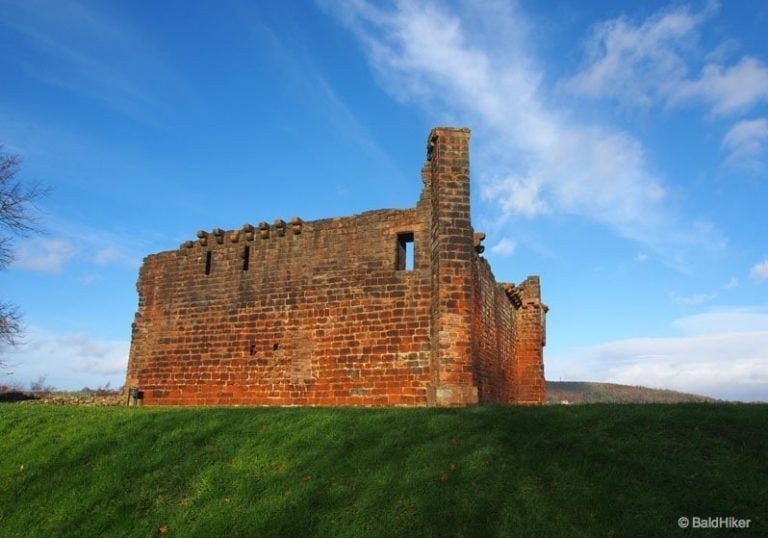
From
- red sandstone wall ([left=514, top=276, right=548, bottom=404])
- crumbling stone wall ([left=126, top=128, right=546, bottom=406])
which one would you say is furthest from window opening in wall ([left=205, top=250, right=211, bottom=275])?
red sandstone wall ([left=514, top=276, right=548, bottom=404])

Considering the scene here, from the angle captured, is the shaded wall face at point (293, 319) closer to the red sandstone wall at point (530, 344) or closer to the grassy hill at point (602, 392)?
the red sandstone wall at point (530, 344)

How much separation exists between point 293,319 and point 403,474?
946 cm

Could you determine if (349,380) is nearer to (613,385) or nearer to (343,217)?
(343,217)

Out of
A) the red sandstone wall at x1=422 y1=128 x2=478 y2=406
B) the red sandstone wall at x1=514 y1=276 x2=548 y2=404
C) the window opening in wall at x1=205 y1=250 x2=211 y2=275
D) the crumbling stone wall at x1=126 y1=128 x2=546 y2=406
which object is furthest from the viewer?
the red sandstone wall at x1=514 y1=276 x2=548 y2=404

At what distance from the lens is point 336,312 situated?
16.8m

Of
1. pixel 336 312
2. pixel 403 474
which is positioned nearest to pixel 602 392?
pixel 336 312

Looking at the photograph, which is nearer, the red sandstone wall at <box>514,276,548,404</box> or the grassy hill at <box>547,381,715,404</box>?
the red sandstone wall at <box>514,276,548,404</box>

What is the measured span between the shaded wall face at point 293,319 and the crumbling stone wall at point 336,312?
0.12 ft

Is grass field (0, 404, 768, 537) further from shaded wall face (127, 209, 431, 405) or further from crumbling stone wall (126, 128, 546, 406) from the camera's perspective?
shaded wall face (127, 209, 431, 405)

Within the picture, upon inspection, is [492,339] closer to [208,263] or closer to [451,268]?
[451,268]

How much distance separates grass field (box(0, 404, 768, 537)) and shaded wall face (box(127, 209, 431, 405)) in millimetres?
4150

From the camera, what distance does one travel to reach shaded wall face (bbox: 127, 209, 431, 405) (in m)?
15.8

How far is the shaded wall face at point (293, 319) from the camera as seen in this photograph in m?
15.8

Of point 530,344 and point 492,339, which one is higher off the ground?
point 530,344
